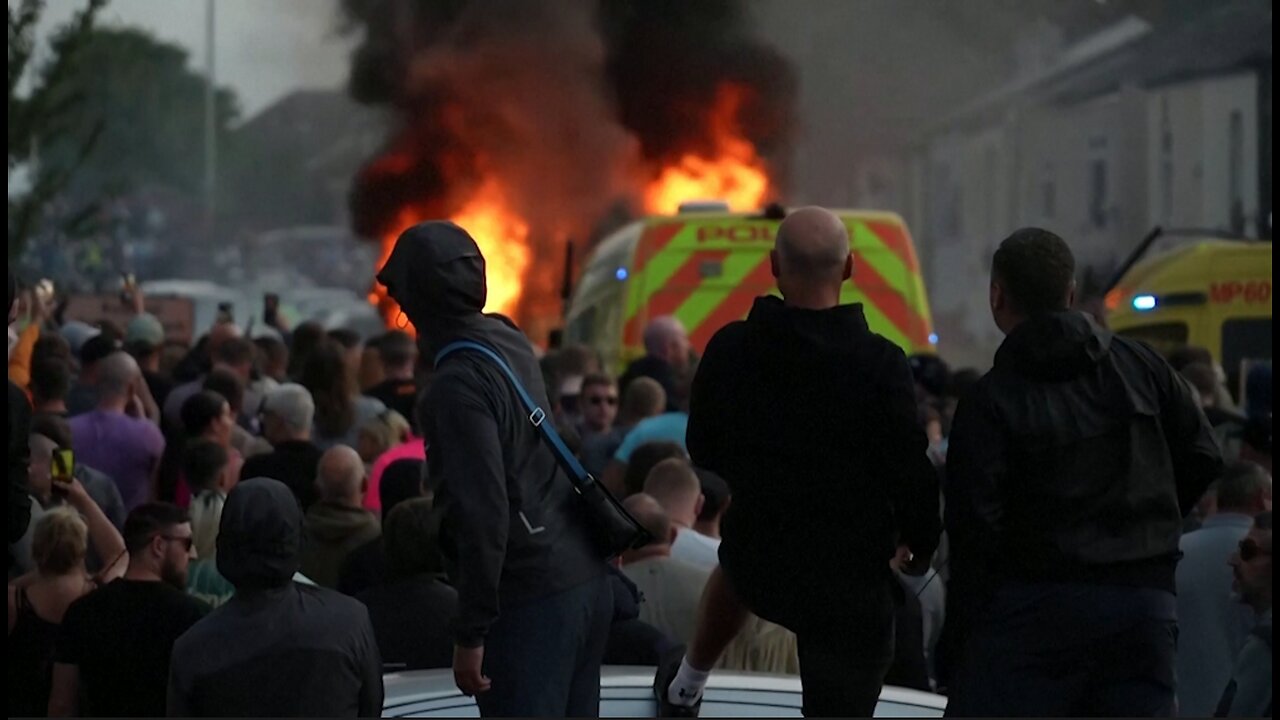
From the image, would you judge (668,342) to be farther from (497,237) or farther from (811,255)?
(497,237)

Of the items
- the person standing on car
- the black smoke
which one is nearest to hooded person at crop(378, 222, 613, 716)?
the person standing on car

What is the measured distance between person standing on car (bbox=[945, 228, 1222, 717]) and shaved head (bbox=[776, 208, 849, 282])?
357 millimetres

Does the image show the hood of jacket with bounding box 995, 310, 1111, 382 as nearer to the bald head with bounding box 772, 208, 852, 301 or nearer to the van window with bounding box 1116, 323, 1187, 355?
the bald head with bounding box 772, 208, 852, 301

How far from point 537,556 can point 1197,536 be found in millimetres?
2480

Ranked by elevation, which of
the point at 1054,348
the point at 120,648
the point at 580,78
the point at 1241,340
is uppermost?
the point at 580,78

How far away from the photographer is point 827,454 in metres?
5.01

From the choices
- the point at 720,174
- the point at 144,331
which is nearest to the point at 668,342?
the point at 144,331

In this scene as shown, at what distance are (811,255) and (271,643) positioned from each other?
139cm

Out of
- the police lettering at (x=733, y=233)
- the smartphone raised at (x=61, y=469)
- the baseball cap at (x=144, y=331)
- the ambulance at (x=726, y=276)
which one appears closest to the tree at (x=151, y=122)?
the baseball cap at (x=144, y=331)

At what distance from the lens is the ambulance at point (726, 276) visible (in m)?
12.9

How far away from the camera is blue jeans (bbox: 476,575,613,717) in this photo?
5.16 meters

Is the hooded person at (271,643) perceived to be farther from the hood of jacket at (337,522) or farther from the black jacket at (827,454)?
the hood of jacket at (337,522)

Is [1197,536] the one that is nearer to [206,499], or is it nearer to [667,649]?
[667,649]

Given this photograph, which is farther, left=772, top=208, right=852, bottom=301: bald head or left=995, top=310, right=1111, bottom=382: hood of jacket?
left=772, top=208, right=852, bottom=301: bald head
